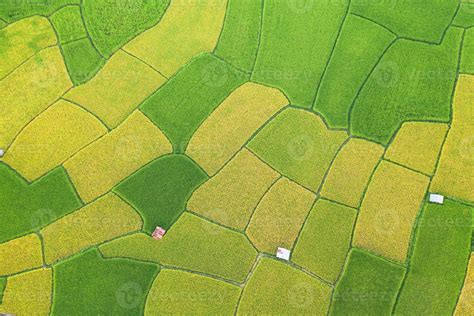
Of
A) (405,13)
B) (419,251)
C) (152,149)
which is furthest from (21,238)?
(405,13)

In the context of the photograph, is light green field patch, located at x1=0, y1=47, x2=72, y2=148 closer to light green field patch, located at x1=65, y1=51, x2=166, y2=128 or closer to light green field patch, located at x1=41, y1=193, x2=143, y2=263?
light green field patch, located at x1=65, y1=51, x2=166, y2=128

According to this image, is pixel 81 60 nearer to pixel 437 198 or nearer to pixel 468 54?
pixel 437 198

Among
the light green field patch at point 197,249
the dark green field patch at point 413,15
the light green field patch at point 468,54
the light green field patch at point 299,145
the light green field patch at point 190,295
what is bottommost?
the light green field patch at point 190,295

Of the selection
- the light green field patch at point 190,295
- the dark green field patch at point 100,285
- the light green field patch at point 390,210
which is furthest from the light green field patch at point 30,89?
the light green field patch at point 390,210

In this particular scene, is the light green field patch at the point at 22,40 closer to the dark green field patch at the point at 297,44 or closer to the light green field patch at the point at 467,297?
the dark green field patch at the point at 297,44

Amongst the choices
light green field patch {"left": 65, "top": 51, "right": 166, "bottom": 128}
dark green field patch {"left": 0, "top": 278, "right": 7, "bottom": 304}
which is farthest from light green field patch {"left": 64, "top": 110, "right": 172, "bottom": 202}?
dark green field patch {"left": 0, "top": 278, "right": 7, "bottom": 304}

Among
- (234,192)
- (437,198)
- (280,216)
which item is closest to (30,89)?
(234,192)

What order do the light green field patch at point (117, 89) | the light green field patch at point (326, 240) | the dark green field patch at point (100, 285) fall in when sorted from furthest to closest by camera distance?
the light green field patch at point (117, 89) < the light green field patch at point (326, 240) < the dark green field patch at point (100, 285)

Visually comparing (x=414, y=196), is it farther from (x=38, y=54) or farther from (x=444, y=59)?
(x=38, y=54)
